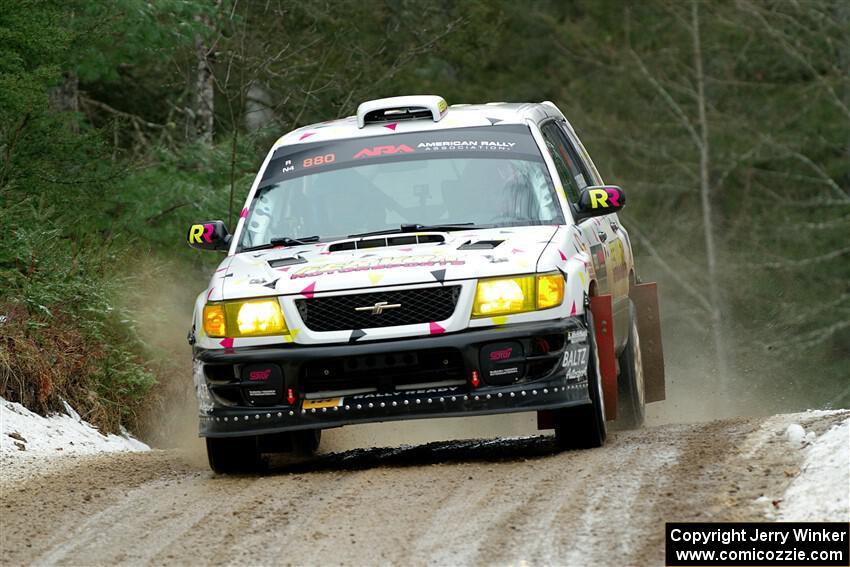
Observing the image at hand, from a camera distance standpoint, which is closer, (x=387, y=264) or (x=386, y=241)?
(x=387, y=264)

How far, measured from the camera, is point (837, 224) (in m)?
30.5

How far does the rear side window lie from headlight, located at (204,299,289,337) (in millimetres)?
2108

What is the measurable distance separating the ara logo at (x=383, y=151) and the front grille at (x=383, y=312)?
1628 millimetres

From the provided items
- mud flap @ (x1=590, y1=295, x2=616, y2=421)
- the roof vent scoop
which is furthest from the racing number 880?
mud flap @ (x1=590, y1=295, x2=616, y2=421)

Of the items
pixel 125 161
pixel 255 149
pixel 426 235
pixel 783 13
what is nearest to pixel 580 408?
pixel 426 235

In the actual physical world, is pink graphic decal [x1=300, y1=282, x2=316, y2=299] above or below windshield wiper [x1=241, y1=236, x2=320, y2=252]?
below

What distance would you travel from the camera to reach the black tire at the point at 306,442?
866 cm

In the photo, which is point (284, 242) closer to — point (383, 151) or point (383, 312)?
point (383, 151)

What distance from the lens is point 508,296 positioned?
7.76 metres

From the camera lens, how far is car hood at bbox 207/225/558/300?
307 inches

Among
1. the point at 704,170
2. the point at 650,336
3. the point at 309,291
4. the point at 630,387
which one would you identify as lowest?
the point at 704,170

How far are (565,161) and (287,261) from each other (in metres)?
2.33

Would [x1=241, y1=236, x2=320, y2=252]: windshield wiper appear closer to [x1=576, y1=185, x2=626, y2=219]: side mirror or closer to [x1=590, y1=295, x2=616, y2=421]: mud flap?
[x1=576, y1=185, x2=626, y2=219]: side mirror

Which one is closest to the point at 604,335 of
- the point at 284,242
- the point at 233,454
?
the point at 284,242
